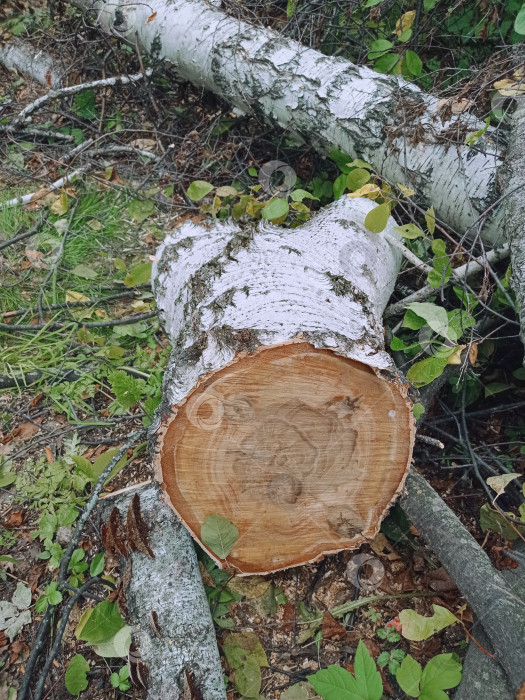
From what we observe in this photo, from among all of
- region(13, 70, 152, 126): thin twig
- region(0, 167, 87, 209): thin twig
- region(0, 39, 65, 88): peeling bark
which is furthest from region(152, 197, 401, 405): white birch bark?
region(0, 39, 65, 88): peeling bark

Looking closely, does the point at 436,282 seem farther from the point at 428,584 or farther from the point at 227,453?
the point at 428,584

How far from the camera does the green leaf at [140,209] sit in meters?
3.15

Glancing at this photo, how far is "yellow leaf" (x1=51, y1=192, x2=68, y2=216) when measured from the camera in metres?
3.10

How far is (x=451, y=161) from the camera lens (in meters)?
1.99

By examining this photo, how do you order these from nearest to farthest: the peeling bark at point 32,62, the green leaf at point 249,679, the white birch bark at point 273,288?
the white birch bark at point 273,288 → the green leaf at point 249,679 → the peeling bark at point 32,62

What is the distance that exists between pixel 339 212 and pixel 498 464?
1.13 metres

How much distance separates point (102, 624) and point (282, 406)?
91cm

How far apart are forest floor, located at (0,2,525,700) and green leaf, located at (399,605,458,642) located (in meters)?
0.10

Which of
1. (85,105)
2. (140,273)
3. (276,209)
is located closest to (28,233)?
(140,273)

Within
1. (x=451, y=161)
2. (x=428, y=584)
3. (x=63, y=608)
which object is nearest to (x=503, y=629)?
(x=428, y=584)

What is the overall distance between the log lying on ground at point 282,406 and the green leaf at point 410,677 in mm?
373

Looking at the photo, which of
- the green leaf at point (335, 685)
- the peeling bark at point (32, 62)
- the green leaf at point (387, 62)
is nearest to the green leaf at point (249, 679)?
the green leaf at point (335, 685)

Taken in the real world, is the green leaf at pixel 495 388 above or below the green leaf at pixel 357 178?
below

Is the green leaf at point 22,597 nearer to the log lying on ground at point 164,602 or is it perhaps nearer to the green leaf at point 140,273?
the log lying on ground at point 164,602
